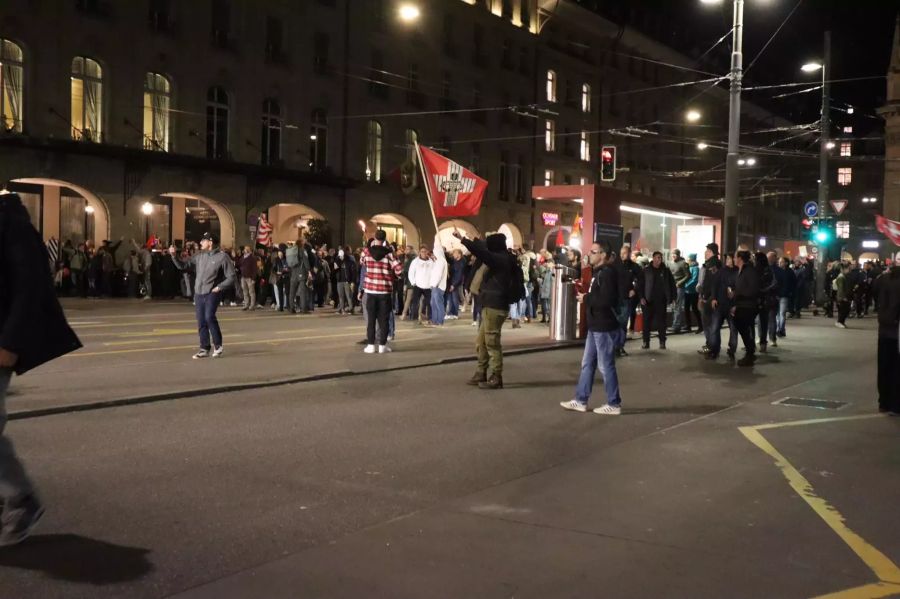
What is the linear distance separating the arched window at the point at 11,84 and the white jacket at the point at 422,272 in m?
14.8

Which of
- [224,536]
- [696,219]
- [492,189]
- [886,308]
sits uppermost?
[492,189]

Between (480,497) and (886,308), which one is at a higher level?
(886,308)

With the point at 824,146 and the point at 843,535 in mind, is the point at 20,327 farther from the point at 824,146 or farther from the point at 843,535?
the point at 824,146

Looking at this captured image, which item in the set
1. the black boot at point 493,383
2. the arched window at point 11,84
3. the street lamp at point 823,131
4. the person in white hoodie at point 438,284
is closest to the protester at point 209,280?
the black boot at point 493,383

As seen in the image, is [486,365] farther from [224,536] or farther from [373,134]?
[373,134]

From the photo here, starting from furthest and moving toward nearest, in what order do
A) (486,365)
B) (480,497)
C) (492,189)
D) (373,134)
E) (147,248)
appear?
(492,189) < (373,134) < (147,248) < (486,365) < (480,497)

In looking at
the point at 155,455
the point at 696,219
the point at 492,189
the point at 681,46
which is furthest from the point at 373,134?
the point at 155,455

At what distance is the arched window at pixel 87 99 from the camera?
1127 inches

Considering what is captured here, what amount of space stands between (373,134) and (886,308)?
3109 cm

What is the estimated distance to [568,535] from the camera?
5246 millimetres

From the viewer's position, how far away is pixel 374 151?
129 feet

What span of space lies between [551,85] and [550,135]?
8.90ft

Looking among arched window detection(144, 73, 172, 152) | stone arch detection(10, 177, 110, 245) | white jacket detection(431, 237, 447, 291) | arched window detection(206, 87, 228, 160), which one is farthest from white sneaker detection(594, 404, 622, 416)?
arched window detection(206, 87, 228, 160)

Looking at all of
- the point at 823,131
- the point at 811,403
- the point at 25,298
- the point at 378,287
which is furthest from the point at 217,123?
the point at 25,298
